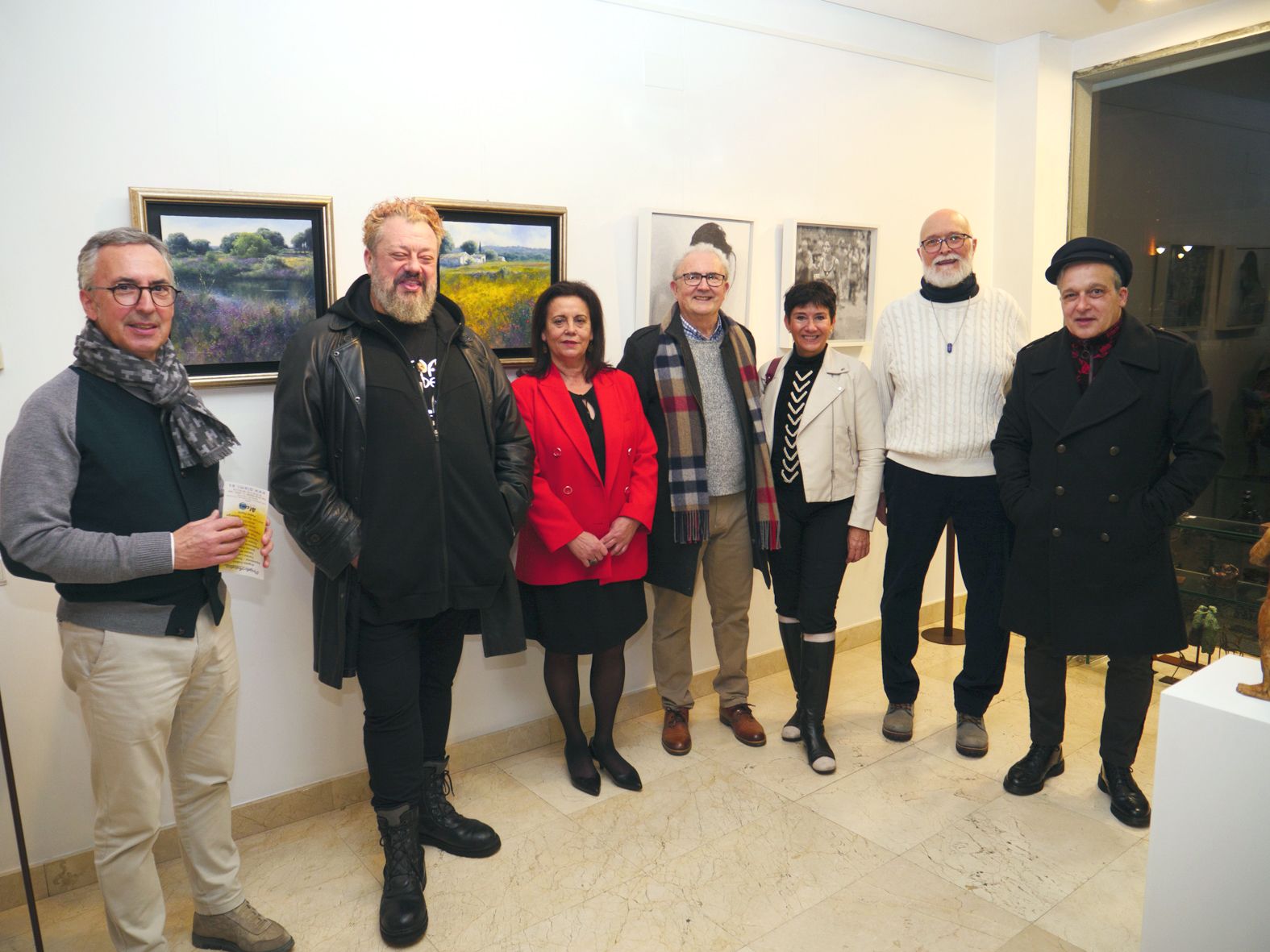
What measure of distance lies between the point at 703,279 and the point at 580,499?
91 centimetres

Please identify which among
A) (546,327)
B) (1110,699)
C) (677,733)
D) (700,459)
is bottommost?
(677,733)

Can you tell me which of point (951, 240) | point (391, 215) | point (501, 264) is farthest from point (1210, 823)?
point (501, 264)

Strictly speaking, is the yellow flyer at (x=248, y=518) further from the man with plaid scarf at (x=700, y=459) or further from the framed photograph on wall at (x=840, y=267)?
the framed photograph on wall at (x=840, y=267)

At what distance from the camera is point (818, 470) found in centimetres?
311

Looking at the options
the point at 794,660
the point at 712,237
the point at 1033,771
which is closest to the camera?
the point at 1033,771

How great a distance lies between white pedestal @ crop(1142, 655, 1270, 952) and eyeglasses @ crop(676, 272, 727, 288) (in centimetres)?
188

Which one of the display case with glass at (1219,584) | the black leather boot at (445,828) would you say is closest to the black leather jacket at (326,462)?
the black leather boot at (445,828)

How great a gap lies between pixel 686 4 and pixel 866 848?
313 cm

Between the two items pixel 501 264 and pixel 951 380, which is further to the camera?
pixel 951 380

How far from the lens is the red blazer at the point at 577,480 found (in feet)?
9.25

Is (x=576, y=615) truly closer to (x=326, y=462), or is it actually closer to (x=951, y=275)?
(x=326, y=462)

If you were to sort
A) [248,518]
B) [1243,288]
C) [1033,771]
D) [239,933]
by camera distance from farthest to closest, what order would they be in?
[1243,288] < [1033,771] < [239,933] < [248,518]

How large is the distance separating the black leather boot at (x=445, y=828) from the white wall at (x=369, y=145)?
0.40 m

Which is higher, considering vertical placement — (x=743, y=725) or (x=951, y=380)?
(x=951, y=380)
